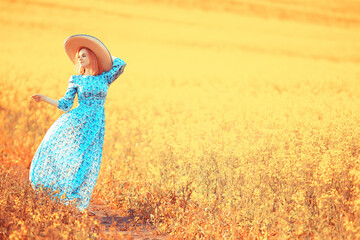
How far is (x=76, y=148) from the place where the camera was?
15.4ft

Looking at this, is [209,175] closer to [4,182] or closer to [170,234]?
[170,234]

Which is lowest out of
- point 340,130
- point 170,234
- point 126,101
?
point 170,234

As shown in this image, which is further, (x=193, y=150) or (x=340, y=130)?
(x=193, y=150)

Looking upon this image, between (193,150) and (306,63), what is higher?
(306,63)

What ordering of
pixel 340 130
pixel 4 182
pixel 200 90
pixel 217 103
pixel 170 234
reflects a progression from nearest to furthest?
pixel 170 234 < pixel 4 182 < pixel 340 130 < pixel 217 103 < pixel 200 90

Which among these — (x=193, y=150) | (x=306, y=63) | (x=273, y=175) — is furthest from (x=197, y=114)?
(x=306, y=63)

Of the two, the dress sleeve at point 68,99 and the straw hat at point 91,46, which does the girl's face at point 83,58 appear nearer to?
the straw hat at point 91,46

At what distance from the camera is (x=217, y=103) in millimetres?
9742

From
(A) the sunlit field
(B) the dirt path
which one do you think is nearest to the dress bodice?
(A) the sunlit field

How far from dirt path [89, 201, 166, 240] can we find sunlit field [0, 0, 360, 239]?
0.10 metres

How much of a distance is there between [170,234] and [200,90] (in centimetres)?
807

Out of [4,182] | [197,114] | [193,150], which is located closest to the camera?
[4,182]

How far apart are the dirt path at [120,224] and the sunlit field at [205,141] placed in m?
0.10

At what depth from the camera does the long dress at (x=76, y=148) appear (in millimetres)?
4633
